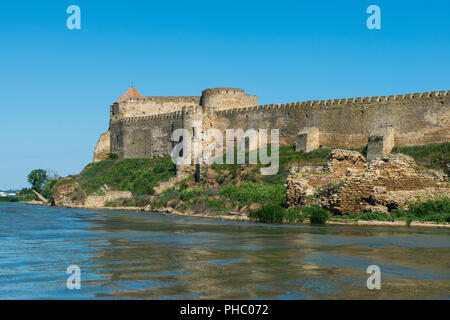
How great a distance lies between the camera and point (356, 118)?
39.8 m

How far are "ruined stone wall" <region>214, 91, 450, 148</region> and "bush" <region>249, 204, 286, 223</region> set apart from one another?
15334mm

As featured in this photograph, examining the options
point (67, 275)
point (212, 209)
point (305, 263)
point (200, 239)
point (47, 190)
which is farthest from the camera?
point (47, 190)

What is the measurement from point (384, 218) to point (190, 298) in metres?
15.6

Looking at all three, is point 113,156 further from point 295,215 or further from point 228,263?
point 228,263

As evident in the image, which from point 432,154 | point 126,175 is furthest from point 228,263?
point 126,175

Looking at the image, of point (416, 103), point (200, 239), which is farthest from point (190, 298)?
point (416, 103)

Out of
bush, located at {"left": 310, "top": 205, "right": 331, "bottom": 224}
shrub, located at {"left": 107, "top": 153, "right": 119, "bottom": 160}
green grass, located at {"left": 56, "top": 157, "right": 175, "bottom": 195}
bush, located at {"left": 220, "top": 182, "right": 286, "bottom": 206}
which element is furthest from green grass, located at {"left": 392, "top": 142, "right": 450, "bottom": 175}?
shrub, located at {"left": 107, "top": 153, "right": 119, "bottom": 160}

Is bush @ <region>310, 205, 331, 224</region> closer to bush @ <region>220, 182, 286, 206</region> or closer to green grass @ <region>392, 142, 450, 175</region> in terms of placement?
bush @ <region>220, 182, 286, 206</region>

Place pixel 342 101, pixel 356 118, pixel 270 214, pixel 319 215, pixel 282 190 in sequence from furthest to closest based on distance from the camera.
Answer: pixel 342 101, pixel 356 118, pixel 282 190, pixel 270 214, pixel 319 215

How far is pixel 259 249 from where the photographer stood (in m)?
14.1

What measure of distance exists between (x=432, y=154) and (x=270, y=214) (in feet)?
44.1

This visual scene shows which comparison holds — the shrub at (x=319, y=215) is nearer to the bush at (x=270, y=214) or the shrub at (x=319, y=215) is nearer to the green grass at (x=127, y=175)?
the bush at (x=270, y=214)

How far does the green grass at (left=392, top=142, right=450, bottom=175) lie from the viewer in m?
31.6
